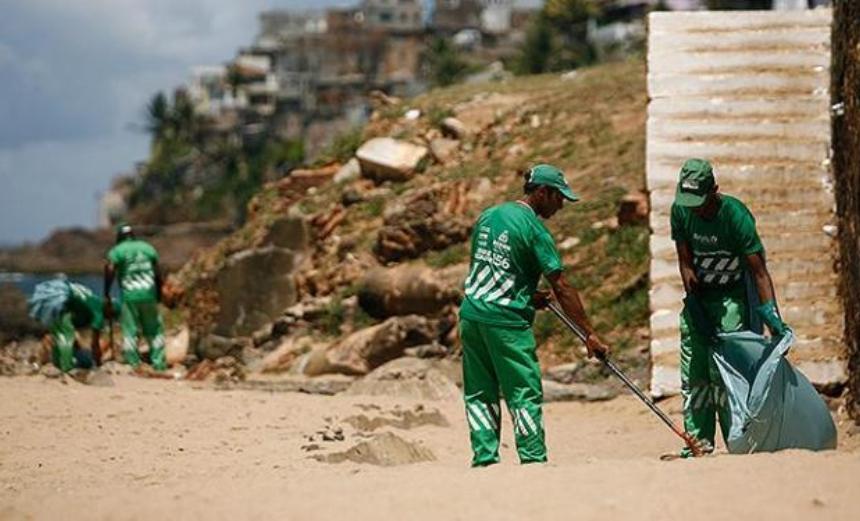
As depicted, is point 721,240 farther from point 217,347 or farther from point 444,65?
point 444,65

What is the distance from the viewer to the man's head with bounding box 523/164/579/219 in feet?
30.1

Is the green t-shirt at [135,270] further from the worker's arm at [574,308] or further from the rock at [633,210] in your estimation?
the worker's arm at [574,308]

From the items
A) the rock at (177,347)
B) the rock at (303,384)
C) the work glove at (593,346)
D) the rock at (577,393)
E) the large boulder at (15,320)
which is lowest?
the large boulder at (15,320)

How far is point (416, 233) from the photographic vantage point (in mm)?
19656

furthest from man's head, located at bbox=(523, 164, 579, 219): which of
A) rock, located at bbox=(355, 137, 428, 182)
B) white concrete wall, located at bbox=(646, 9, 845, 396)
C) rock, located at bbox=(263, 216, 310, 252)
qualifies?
rock, located at bbox=(355, 137, 428, 182)

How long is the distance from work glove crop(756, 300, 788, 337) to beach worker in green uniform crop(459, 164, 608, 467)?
0.89 m

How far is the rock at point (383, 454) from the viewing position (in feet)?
35.0

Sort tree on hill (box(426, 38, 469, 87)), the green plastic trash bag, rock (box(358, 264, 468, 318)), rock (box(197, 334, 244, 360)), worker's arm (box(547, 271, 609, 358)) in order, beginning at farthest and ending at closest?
tree on hill (box(426, 38, 469, 87)), rock (box(197, 334, 244, 360)), rock (box(358, 264, 468, 318)), the green plastic trash bag, worker's arm (box(547, 271, 609, 358))

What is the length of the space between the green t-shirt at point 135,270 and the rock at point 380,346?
69.3 inches

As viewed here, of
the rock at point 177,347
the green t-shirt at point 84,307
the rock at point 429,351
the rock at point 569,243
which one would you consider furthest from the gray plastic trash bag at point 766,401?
the rock at point 177,347

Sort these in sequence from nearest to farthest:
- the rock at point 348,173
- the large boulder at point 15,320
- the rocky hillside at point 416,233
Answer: the rocky hillside at point 416,233, the rock at point 348,173, the large boulder at point 15,320

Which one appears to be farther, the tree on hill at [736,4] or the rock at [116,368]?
the tree on hill at [736,4]

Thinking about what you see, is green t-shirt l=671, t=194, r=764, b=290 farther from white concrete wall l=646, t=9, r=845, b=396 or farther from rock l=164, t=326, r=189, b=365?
rock l=164, t=326, r=189, b=365

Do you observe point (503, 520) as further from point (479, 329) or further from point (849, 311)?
point (849, 311)
